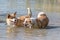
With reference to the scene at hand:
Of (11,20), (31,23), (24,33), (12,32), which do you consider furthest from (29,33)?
(11,20)

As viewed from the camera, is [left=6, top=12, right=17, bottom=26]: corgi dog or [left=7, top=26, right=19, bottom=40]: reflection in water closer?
[left=7, top=26, right=19, bottom=40]: reflection in water

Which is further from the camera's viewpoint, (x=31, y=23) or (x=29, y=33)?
(x=31, y=23)

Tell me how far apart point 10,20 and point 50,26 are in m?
1.48

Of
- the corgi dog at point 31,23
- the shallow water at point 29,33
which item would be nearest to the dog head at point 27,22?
the corgi dog at point 31,23

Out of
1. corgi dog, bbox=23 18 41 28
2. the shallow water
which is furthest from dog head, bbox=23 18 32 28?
the shallow water

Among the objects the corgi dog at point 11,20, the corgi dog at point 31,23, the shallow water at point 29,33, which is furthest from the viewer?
the corgi dog at point 11,20

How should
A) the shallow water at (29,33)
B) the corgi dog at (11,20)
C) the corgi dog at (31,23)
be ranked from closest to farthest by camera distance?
the shallow water at (29,33) < the corgi dog at (31,23) < the corgi dog at (11,20)

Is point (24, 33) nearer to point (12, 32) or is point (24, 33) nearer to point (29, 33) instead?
point (29, 33)

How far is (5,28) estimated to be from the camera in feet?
34.5

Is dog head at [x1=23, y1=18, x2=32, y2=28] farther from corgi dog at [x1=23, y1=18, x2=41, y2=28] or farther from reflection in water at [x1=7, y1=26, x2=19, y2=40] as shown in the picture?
reflection in water at [x1=7, y1=26, x2=19, y2=40]

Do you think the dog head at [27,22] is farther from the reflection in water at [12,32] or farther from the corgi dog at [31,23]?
the reflection in water at [12,32]

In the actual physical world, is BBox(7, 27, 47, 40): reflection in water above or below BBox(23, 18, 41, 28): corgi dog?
below

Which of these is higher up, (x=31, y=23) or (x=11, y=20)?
(x=11, y=20)

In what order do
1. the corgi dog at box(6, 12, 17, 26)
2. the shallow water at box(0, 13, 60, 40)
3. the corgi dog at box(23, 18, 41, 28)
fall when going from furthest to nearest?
1. the corgi dog at box(6, 12, 17, 26)
2. the corgi dog at box(23, 18, 41, 28)
3. the shallow water at box(0, 13, 60, 40)
